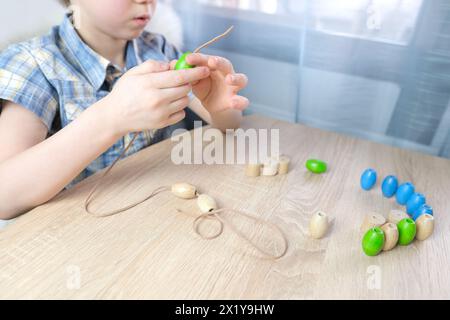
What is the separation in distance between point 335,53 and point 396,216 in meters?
0.49

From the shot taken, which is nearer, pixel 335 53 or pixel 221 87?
pixel 221 87

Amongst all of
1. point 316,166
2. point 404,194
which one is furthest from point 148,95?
point 404,194

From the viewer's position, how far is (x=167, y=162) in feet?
1.94

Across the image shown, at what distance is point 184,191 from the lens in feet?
1.61

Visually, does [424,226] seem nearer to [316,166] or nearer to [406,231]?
[406,231]

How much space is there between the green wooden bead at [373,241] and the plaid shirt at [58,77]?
1.59 feet

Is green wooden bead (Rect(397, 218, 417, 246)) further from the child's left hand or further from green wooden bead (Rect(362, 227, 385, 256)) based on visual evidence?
the child's left hand

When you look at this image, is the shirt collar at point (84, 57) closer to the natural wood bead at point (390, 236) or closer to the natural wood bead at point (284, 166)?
the natural wood bead at point (284, 166)

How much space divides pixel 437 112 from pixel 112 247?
0.78m

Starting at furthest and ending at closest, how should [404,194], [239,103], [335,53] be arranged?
[335,53] → [239,103] → [404,194]

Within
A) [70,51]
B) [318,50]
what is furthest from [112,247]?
[318,50]

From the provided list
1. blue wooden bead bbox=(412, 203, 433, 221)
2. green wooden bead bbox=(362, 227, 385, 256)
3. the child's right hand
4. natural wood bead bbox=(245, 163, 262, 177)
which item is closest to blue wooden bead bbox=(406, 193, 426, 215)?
blue wooden bead bbox=(412, 203, 433, 221)
